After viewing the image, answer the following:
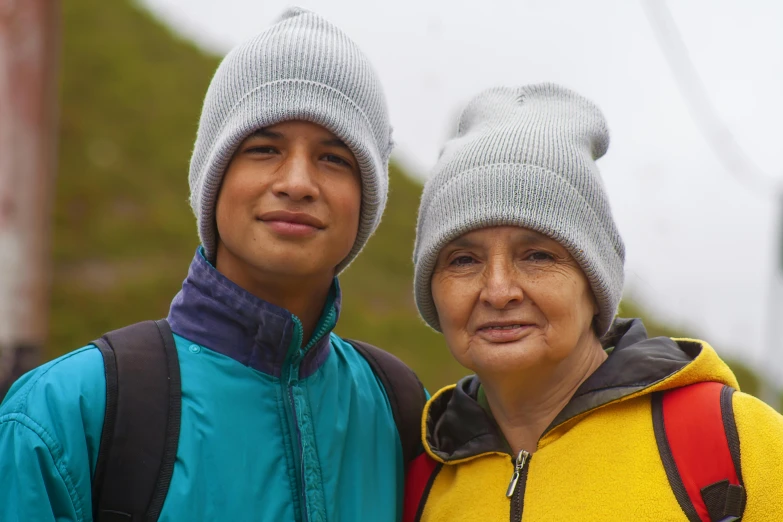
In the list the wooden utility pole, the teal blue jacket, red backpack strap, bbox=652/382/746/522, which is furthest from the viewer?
the wooden utility pole

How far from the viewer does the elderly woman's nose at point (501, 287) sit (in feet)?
8.36

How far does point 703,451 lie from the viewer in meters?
2.29

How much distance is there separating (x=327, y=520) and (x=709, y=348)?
124cm

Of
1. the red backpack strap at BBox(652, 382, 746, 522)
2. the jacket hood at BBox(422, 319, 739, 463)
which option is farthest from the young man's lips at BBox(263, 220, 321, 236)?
the red backpack strap at BBox(652, 382, 746, 522)

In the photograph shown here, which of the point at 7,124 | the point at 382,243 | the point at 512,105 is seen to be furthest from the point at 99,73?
the point at 512,105

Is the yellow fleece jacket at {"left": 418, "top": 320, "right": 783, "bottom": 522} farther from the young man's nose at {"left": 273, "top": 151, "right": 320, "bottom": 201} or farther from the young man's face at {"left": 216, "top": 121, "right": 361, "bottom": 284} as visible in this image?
the young man's nose at {"left": 273, "top": 151, "right": 320, "bottom": 201}

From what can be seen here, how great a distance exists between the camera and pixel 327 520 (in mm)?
2369

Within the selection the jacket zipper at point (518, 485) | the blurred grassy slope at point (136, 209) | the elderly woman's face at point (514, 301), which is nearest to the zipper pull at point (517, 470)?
the jacket zipper at point (518, 485)

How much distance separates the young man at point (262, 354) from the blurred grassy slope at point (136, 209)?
508 centimetres

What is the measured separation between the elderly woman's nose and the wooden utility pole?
211cm

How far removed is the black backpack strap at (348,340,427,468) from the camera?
9.52 ft

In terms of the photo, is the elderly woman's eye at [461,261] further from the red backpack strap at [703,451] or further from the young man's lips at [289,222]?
the red backpack strap at [703,451]

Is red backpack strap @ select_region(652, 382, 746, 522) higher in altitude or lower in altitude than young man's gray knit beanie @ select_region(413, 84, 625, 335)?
lower

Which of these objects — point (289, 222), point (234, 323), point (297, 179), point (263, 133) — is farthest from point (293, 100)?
point (234, 323)
